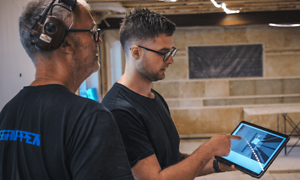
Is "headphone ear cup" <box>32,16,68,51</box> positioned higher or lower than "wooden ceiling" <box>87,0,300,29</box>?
lower

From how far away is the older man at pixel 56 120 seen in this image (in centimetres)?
60

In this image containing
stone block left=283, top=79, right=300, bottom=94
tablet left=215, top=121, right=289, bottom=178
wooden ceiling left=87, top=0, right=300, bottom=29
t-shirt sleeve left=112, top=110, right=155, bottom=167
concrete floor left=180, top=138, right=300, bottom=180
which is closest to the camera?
t-shirt sleeve left=112, top=110, right=155, bottom=167

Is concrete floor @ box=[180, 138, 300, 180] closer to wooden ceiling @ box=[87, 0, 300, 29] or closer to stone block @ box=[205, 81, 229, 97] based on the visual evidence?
stone block @ box=[205, 81, 229, 97]

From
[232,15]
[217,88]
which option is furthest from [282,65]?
[232,15]

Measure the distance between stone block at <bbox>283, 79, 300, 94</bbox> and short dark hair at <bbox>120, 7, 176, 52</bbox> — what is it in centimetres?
634

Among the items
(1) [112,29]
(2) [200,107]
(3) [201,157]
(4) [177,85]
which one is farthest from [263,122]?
(3) [201,157]

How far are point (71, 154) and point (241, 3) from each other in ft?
14.8

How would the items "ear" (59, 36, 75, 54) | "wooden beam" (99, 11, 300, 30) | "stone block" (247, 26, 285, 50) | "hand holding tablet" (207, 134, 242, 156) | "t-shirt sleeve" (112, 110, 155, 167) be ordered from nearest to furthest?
"ear" (59, 36, 75, 54) < "t-shirt sleeve" (112, 110, 155, 167) < "hand holding tablet" (207, 134, 242, 156) < "wooden beam" (99, 11, 300, 30) < "stone block" (247, 26, 285, 50)

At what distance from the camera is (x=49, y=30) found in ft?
2.18

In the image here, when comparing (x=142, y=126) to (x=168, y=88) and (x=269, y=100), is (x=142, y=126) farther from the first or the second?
(x=269, y=100)

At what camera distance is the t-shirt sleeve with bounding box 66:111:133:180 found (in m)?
0.60

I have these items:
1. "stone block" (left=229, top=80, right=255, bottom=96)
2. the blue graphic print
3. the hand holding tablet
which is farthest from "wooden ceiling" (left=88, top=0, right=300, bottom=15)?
the blue graphic print

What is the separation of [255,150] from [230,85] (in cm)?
554

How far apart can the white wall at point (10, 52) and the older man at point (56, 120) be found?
911 mm
